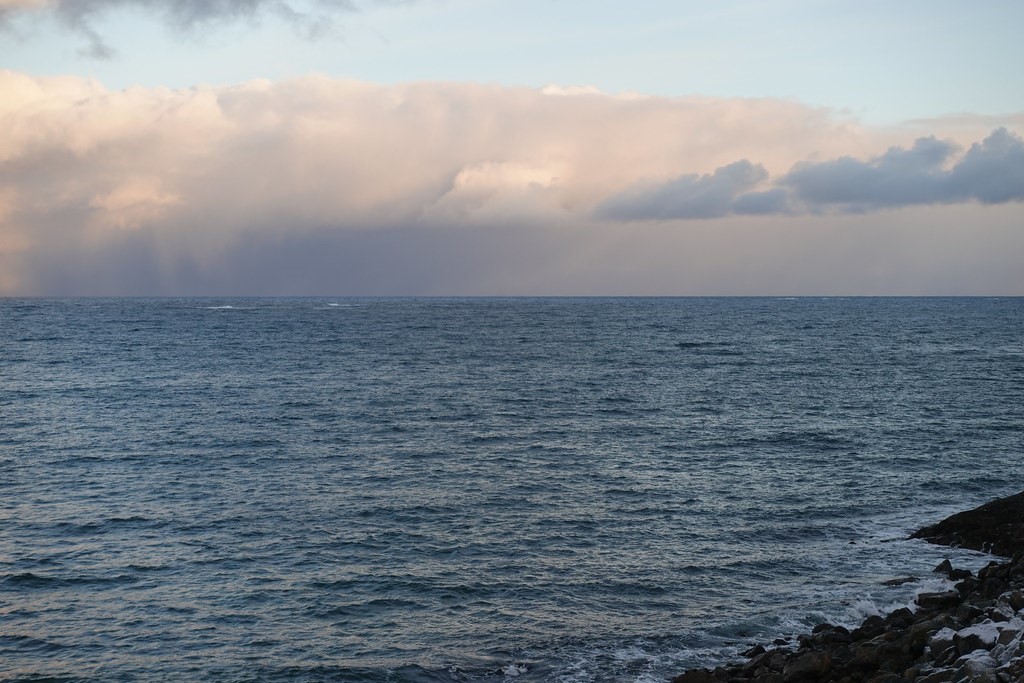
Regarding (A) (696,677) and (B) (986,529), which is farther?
(B) (986,529)


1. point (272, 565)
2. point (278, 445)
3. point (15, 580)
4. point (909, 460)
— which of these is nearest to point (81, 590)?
point (15, 580)

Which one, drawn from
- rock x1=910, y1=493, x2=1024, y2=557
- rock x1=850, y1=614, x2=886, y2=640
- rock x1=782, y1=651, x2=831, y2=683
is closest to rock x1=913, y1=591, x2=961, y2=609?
rock x1=850, y1=614, x2=886, y2=640

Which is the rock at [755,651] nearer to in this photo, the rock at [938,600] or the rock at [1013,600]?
the rock at [938,600]

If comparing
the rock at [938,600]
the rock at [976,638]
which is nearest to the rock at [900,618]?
the rock at [938,600]

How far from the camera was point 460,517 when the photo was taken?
37188 millimetres

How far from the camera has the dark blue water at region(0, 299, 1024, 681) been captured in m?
25.4

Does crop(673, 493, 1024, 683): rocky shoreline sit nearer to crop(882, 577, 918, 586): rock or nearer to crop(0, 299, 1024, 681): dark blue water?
crop(882, 577, 918, 586): rock

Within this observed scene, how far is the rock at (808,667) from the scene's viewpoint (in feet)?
66.4

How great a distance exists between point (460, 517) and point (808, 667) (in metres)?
19.3

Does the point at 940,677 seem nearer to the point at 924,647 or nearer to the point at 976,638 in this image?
the point at 976,638

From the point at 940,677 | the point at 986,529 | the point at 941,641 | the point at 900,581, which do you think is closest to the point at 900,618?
the point at 941,641

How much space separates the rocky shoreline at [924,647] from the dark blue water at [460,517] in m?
2.08

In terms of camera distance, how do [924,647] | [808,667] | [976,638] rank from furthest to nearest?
[924,647] < [808,667] < [976,638]

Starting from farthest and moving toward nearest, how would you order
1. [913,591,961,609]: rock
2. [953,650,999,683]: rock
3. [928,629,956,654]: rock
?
[913,591,961,609]: rock, [928,629,956,654]: rock, [953,650,999,683]: rock
